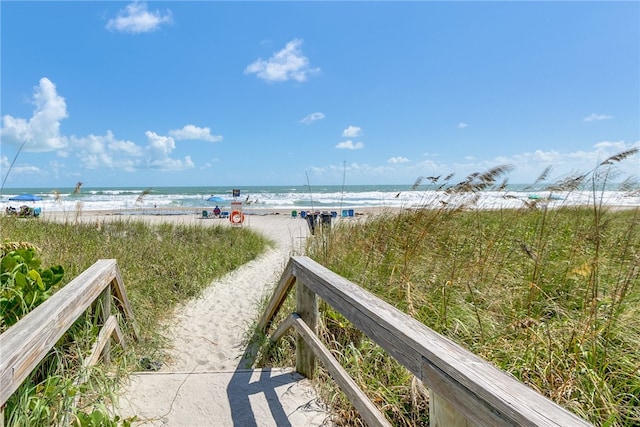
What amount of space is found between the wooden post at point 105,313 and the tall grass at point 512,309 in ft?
4.28

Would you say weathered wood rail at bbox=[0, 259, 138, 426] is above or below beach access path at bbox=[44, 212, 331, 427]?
above

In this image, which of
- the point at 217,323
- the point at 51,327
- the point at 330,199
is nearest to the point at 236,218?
the point at 217,323

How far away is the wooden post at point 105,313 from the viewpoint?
2.52 metres

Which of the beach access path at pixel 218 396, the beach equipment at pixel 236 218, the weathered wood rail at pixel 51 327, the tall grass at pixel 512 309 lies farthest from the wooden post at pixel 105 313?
the beach equipment at pixel 236 218

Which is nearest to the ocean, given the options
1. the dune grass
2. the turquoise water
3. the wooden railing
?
the turquoise water

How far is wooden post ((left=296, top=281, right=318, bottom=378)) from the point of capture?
248cm

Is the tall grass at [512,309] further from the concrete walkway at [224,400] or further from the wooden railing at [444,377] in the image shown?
the wooden railing at [444,377]

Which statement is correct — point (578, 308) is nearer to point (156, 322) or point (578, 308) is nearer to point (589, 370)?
point (589, 370)

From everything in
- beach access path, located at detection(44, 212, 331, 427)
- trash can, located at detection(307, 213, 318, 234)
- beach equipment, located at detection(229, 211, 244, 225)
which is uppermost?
trash can, located at detection(307, 213, 318, 234)

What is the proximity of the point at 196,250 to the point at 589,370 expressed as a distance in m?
7.07

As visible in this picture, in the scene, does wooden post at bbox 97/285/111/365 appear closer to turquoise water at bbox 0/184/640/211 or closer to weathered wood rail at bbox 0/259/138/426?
weathered wood rail at bbox 0/259/138/426

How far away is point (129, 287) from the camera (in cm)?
437

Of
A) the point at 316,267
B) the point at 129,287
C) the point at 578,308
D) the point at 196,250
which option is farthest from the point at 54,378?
the point at 196,250

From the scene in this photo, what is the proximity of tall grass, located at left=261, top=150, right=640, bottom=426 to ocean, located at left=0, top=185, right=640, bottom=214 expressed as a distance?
18 cm
